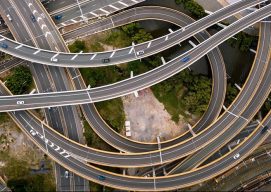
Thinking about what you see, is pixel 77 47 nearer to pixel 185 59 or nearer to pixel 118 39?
pixel 118 39

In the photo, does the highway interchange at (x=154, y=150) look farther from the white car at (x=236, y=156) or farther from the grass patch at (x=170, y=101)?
the grass patch at (x=170, y=101)

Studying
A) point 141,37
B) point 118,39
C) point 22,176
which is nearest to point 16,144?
point 22,176

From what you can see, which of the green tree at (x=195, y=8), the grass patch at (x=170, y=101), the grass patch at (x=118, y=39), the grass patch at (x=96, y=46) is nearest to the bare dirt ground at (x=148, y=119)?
the grass patch at (x=170, y=101)

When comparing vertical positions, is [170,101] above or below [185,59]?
below

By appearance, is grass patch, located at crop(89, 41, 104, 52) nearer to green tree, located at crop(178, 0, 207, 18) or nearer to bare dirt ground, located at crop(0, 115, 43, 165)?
green tree, located at crop(178, 0, 207, 18)

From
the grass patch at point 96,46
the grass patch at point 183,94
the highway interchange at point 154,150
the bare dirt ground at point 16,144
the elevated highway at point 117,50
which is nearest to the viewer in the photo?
the elevated highway at point 117,50

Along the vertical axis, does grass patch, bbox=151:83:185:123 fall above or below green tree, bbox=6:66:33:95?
below

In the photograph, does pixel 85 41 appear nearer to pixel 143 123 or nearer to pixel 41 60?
pixel 41 60

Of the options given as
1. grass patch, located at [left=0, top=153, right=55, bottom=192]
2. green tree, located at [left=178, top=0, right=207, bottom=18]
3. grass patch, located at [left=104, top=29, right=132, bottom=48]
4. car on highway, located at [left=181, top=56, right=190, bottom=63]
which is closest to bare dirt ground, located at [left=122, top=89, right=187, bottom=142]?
car on highway, located at [left=181, top=56, right=190, bottom=63]
